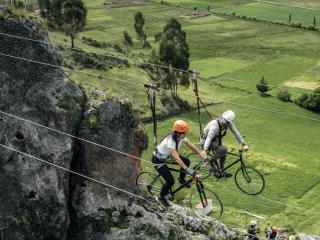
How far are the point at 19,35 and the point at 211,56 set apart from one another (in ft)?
308

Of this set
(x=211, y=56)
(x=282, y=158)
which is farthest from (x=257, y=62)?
(x=282, y=158)

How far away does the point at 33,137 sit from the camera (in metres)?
24.7

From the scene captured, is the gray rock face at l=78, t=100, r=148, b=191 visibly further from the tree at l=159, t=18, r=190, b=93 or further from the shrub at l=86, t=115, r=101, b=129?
the tree at l=159, t=18, r=190, b=93

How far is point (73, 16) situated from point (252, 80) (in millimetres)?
34447

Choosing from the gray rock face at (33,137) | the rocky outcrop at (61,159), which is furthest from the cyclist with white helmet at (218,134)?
the gray rock face at (33,137)

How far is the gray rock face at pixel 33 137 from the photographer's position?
78.6ft

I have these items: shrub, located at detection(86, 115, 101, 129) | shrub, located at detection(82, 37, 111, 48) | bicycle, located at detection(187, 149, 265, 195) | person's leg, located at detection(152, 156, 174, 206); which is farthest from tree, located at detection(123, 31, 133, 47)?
person's leg, located at detection(152, 156, 174, 206)

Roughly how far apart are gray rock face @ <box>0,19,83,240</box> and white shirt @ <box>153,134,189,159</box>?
416 cm

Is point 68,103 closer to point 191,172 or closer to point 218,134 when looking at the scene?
point 191,172

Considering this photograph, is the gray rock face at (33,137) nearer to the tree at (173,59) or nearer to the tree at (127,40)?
the tree at (173,59)

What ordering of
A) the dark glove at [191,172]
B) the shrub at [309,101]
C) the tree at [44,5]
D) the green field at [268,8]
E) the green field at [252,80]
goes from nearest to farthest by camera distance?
1. the dark glove at [191,172]
2. the green field at [252,80]
3. the shrub at [309,101]
4. the tree at [44,5]
5. the green field at [268,8]

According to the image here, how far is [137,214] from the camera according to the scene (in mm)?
26562

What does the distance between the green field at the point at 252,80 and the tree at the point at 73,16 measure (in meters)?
2.41

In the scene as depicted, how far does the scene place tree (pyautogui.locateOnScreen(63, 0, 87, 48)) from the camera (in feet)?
337
